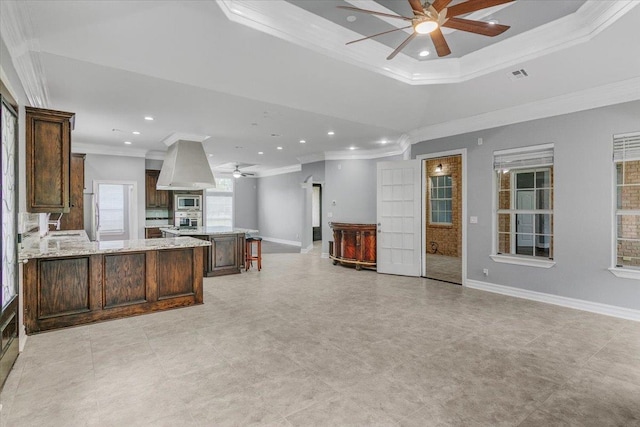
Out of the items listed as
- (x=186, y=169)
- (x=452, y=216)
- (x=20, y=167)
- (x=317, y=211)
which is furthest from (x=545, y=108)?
(x=317, y=211)

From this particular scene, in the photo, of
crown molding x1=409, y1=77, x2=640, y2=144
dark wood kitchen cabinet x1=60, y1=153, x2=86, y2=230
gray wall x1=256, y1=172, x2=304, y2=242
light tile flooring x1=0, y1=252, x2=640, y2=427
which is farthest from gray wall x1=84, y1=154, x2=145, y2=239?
crown molding x1=409, y1=77, x2=640, y2=144

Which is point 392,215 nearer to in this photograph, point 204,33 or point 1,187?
point 204,33

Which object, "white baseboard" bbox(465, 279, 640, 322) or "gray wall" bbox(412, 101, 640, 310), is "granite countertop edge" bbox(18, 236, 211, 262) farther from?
"gray wall" bbox(412, 101, 640, 310)

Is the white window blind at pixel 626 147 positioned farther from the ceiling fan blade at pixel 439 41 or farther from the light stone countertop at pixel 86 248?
the light stone countertop at pixel 86 248

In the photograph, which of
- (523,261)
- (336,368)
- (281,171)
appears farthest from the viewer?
(281,171)

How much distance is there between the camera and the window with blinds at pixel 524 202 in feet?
16.2

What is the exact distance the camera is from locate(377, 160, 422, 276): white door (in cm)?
635

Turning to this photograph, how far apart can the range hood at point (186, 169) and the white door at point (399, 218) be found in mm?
3517

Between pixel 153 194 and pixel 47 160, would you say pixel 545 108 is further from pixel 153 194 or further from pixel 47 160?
pixel 153 194

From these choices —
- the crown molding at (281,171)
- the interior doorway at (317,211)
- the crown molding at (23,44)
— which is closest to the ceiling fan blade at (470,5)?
the crown molding at (23,44)

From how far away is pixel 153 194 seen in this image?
8.96 metres

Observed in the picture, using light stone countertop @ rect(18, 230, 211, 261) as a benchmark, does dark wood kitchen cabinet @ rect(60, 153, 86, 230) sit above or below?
above

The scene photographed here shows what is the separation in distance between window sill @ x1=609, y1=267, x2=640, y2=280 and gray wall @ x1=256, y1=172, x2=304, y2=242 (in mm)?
7937

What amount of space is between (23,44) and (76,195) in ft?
13.6
